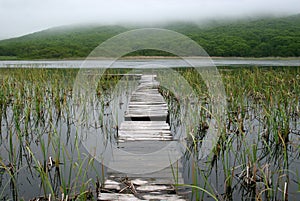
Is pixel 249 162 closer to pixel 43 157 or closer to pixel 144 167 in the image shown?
pixel 144 167

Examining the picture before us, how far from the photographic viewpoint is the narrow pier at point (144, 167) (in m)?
2.56

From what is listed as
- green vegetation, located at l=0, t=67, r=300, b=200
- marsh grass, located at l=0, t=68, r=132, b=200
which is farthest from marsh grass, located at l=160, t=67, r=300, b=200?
marsh grass, located at l=0, t=68, r=132, b=200

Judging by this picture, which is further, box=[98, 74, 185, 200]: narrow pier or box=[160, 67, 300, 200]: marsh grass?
box=[160, 67, 300, 200]: marsh grass

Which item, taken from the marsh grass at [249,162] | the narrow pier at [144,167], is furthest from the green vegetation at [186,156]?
the narrow pier at [144,167]

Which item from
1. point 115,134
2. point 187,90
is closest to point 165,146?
point 115,134

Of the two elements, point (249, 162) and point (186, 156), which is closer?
point (249, 162)

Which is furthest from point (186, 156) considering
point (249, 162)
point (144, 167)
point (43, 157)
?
point (43, 157)

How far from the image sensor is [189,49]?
47.2 ft

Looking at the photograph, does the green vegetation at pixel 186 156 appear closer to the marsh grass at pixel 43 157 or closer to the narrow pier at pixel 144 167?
the marsh grass at pixel 43 157

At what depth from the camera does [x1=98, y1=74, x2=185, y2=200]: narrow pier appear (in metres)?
2.56

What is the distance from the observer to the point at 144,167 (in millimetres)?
3033

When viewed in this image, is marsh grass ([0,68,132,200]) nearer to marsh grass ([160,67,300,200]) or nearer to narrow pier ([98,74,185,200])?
narrow pier ([98,74,185,200])

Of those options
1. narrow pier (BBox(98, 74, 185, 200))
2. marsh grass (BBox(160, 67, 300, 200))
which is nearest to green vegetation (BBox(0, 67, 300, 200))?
marsh grass (BBox(160, 67, 300, 200))

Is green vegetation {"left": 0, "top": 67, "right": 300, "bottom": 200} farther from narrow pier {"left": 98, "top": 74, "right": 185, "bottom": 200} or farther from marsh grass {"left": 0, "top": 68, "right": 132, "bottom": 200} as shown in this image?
narrow pier {"left": 98, "top": 74, "right": 185, "bottom": 200}
